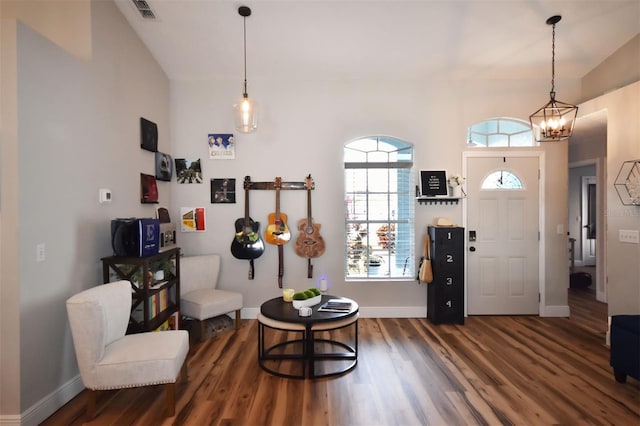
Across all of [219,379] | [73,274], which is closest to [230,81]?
[73,274]

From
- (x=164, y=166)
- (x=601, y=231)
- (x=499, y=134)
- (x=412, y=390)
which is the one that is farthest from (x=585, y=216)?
(x=164, y=166)

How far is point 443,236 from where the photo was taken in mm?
3879

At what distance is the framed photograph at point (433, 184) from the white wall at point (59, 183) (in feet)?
10.7

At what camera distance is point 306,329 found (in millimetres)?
2715

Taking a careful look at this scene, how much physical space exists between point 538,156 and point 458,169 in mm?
1037

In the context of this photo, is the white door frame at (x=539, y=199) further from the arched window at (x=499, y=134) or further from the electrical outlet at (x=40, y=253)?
the electrical outlet at (x=40, y=253)

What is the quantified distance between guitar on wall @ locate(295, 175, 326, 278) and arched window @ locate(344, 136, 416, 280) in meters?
0.39

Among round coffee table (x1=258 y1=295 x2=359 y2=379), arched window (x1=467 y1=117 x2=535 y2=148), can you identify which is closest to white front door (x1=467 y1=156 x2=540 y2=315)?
arched window (x1=467 y1=117 x2=535 y2=148)

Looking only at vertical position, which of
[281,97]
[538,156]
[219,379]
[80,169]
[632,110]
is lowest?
[219,379]

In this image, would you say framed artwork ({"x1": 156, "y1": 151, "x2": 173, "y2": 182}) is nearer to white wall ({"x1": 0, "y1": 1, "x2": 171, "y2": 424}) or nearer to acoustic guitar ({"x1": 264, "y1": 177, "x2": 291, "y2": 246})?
white wall ({"x1": 0, "y1": 1, "x2": 171, "y2": 424})

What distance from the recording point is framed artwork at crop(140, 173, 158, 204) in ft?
11.2

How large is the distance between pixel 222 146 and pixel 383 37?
2.24m

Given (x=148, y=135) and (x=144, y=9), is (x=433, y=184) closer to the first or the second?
(x=148, y=135)

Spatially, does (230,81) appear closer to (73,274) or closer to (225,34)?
(225,34)
